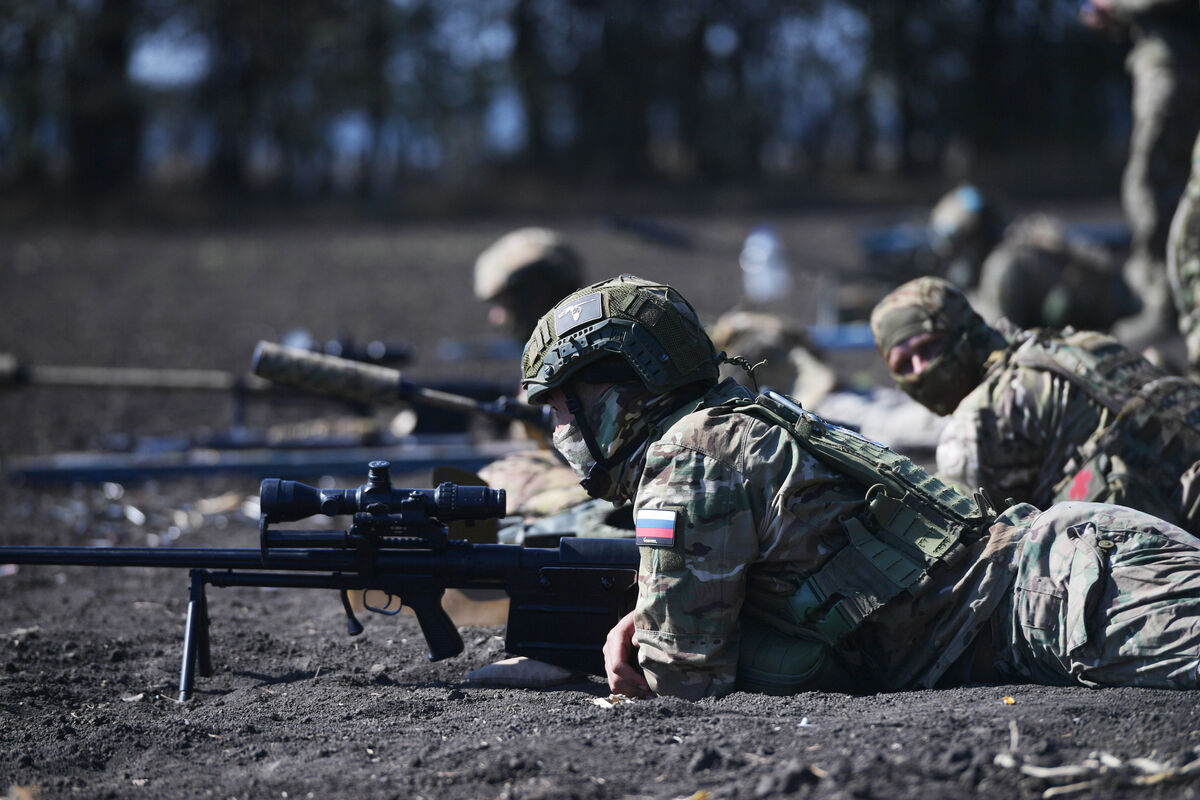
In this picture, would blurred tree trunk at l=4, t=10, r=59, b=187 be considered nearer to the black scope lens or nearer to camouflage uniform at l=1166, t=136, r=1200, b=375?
camouflage uniform at l=1166, t=136, r=1200, b=375

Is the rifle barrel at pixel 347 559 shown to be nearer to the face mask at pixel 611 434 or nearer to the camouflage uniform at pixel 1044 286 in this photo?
the face mask at pixel 611 434

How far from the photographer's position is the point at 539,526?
18.4 feet

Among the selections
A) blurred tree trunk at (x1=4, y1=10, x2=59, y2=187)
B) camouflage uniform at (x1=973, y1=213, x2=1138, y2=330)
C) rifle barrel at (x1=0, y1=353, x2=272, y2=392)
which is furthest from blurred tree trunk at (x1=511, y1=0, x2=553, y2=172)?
rifle barrel at (x1=0, y1=353, x2=272, y2=392)

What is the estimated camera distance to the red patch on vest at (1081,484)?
5.14 metres

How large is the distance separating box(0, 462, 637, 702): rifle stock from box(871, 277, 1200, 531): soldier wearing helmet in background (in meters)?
1.77

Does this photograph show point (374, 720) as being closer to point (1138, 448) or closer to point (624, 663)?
point (624, 663)

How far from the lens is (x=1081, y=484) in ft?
16.9

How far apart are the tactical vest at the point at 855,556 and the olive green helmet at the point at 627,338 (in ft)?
0.79

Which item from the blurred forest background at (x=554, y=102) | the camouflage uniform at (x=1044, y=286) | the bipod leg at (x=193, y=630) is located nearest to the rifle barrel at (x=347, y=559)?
the bipod leg at (x=193, y=630)

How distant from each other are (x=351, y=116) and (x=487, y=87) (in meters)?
3.75

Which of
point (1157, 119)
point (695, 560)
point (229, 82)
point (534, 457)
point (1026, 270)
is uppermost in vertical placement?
point (229, 82)

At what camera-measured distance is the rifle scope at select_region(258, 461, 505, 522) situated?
439 cm

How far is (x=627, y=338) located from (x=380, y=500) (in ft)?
3.65

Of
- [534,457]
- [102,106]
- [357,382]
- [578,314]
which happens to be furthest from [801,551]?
[102,106]
